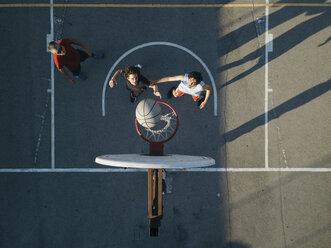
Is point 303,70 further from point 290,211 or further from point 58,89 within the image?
point 58,89

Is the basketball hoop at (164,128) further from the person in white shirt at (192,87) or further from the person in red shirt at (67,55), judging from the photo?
the person in red shirt at (67,55)

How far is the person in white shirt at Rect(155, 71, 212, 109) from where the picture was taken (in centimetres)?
541

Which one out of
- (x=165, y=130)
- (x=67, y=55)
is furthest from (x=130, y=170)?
(x=67, y=55)

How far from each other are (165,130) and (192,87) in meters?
1.45

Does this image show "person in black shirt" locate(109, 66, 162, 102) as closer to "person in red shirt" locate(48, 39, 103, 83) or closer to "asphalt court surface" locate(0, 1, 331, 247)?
"asphalt court surface" locate(0, 1, 331, 247)

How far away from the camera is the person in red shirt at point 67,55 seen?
5424mm

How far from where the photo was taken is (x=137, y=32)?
277 inches

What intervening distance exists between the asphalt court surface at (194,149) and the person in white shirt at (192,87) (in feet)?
1.36

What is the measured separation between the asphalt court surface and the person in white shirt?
42 centimetres

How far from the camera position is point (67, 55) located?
591 centimetres

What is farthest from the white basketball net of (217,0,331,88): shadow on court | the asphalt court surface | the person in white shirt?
(217,0,331,88): shadow on court

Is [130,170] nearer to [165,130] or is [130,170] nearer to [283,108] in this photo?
[165,130]

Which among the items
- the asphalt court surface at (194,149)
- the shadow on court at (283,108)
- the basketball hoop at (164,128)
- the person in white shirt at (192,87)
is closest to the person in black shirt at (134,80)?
the person in white shirt at (192,87)

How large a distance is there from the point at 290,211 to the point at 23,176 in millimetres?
7234
